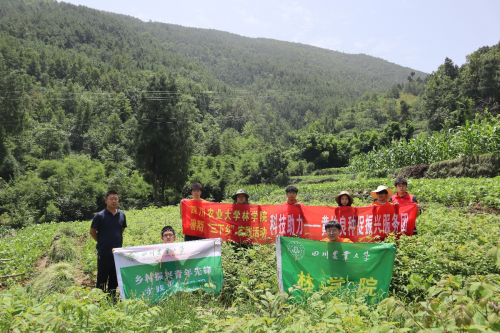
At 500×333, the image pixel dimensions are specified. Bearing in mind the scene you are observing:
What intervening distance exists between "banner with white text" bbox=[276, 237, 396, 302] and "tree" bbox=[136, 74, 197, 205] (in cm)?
2514

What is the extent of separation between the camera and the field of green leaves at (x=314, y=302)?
2150 mm

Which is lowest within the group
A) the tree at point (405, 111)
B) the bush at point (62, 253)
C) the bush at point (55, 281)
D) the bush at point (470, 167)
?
the bush at point (62, 253)

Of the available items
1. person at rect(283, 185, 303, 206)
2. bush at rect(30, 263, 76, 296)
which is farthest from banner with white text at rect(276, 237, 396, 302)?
bush at rect(30, 263, 76, 296)

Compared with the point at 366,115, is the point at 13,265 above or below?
below

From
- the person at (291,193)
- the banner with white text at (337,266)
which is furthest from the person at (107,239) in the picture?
the person at (291,193)

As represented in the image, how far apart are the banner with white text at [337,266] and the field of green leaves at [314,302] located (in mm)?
221

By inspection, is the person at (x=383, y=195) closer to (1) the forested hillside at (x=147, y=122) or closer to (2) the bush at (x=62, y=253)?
(2) the bush at (x=62, y=253)

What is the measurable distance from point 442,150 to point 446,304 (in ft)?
55.8

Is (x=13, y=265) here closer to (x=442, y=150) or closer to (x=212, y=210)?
(x=212, y=210)

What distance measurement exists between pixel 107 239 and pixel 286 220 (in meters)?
3.27

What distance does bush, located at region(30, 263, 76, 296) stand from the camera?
5633 millimetres

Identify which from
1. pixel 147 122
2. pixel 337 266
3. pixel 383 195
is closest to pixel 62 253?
pixel 337 266

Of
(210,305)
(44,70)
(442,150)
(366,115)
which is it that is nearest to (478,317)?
(210,305)

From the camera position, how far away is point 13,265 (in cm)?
825
